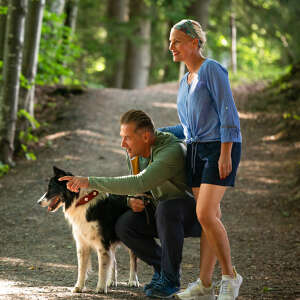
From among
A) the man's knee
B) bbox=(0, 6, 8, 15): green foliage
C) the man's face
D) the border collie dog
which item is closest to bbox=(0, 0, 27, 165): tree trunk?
bbox=(0, 6, 8, 15): green foliage

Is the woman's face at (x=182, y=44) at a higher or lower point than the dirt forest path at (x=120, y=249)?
higher

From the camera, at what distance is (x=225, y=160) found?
12.5 feet

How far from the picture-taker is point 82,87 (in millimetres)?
16062

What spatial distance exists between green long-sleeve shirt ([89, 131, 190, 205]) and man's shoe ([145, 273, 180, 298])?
0.67 m

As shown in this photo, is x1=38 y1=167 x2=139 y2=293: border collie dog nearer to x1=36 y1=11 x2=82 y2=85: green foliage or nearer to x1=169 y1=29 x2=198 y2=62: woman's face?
x1=169 y1=29 x2=198 y2=62: woman's face

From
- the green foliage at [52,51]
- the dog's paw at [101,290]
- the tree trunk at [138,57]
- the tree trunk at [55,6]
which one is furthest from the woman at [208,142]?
the tree trunk at [138,57]

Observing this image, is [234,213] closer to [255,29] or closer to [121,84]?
[255,29]

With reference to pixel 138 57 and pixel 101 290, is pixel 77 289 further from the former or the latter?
pixel 138 57

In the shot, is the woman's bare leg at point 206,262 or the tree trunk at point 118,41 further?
the tree trunk at point 118,41

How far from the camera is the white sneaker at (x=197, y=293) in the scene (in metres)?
4.16

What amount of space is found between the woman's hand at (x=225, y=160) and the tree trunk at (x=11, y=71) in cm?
743

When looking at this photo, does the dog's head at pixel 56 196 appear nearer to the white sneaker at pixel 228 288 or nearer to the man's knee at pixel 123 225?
the man's knee at pixel 123 225

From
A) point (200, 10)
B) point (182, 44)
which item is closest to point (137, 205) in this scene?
point (182, 44)

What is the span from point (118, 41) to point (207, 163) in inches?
752
